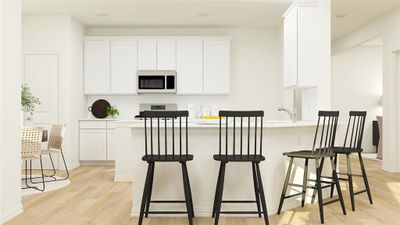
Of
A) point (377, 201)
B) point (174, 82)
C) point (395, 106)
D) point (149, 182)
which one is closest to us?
point (149, 182)

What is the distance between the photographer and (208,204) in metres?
4.09

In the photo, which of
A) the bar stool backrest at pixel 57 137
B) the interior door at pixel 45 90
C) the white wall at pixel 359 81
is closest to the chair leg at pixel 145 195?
the bar stool backrest at pixel 57 137

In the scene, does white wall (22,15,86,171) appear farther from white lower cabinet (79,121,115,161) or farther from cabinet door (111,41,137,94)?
cabinet door (111,41,137,94)

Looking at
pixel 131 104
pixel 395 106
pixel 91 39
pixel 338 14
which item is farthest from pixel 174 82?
pixel 395 106

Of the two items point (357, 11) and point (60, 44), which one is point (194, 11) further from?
point (357, 11)

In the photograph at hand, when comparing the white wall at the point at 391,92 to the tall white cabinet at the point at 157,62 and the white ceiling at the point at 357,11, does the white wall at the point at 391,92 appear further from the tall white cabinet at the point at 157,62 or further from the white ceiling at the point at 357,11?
the tall white cabinet at the point at 157,62

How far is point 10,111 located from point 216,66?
4476mm

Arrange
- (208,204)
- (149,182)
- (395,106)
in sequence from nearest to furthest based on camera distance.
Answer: (149,182), (208,204), (395,106)

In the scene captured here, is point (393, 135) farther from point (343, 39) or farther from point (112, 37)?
point (112, 37)

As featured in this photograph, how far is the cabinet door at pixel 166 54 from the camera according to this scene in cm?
785

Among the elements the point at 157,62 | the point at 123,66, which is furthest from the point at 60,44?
the point at 157,62

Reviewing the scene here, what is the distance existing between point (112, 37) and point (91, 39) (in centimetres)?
40

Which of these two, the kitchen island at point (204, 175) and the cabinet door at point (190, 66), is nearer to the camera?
the kitchen island at point (204, 175)

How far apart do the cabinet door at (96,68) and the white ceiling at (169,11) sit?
17.0 inches
